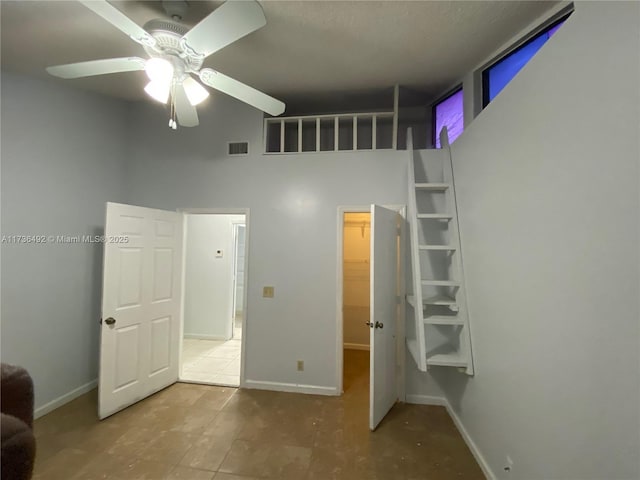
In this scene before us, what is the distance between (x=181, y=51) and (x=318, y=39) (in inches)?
40.0

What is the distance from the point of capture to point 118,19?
1212mm

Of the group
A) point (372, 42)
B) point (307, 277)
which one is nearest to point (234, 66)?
point (372, 42)

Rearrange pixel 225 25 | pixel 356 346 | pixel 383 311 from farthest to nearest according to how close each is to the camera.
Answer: pixel 356 346 → pixel 383 311 → pixel 225 25

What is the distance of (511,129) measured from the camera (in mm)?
1555

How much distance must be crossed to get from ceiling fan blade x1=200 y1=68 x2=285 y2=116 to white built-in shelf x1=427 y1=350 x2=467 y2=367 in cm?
226

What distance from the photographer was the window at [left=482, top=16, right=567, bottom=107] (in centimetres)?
181

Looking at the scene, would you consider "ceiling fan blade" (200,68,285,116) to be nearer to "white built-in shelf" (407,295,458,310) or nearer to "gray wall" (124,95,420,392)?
"gray wall" (124,95,420,392)

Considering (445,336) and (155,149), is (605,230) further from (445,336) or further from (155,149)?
(155,149)

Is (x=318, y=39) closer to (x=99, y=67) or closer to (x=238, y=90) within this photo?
(x=238, y=90)

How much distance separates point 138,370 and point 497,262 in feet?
11.0

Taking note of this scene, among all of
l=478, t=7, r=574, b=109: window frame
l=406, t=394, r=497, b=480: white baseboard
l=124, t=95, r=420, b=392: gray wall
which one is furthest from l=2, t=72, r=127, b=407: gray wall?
l=478, t=7, r=574, b=109: window frame

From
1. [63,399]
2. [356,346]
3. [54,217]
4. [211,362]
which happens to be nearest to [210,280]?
[211,362]

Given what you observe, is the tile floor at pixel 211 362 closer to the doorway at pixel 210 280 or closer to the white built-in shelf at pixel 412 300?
the doorway at pixel 210 280

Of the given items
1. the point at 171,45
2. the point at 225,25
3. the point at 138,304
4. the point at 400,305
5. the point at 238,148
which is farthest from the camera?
the point at 238,148
